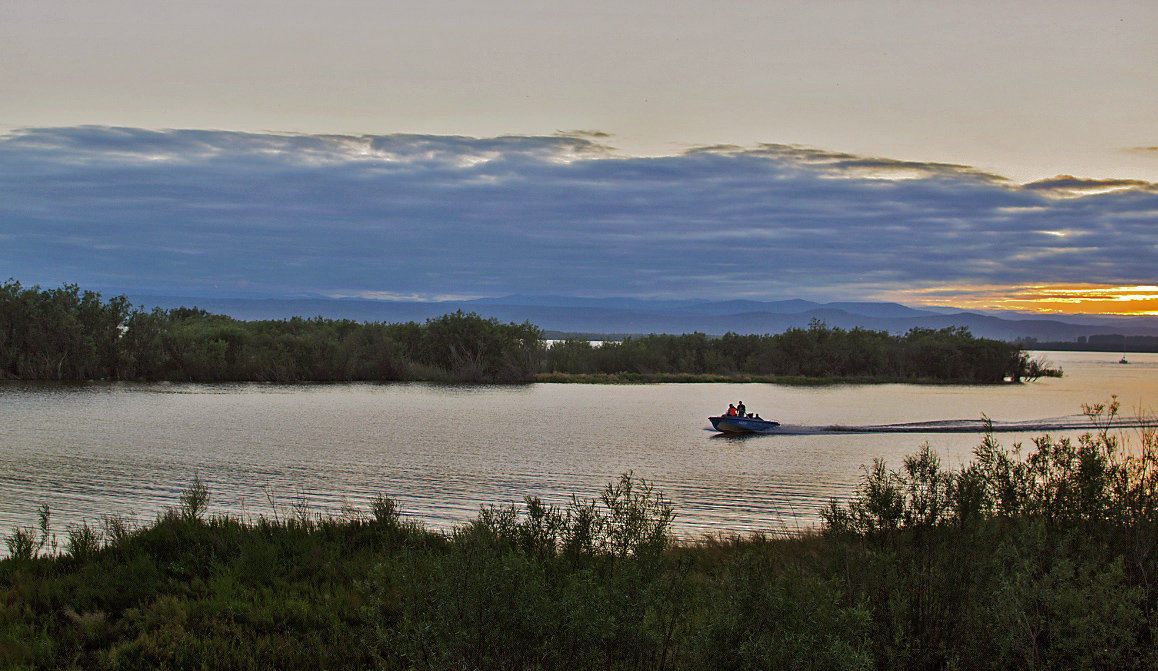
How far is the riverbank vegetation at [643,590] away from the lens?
5215 millimetres

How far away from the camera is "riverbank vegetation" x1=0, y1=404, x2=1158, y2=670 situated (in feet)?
17.1

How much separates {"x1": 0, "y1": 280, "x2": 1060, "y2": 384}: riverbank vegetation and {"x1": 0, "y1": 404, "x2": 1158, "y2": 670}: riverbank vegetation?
5254 cm

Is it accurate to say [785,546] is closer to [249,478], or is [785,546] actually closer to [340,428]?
[249,478]

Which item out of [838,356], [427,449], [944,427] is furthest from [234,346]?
[838,356]

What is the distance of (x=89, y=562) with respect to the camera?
10172mm

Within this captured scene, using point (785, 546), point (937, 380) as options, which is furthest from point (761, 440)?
point (937, 380)

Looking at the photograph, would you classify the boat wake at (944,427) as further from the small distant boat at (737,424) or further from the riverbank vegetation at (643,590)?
the riverbank vegetation at (643,590)

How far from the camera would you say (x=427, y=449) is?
98.0ft

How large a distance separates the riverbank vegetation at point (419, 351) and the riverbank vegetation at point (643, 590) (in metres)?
52.5

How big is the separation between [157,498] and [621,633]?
1685 centimetres

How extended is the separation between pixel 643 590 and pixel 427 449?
2504 centimetres

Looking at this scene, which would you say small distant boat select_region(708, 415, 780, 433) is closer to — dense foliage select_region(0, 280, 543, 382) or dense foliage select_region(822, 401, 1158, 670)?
dense foliage select_region(822, 401, 1158, 670)

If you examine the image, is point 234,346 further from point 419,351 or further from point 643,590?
point 643,590

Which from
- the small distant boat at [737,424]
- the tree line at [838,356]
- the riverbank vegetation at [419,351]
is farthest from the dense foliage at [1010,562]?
the tree line at [838,356]
